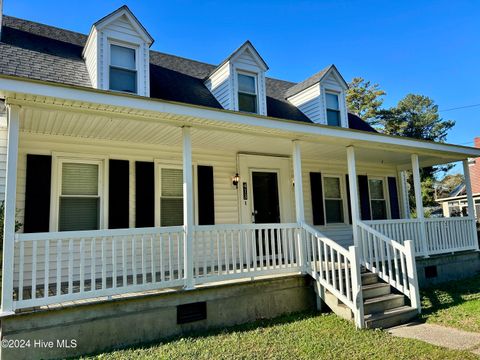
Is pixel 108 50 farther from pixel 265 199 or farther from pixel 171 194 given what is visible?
pixel 265 199

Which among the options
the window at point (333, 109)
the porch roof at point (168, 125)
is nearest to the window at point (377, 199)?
the porch roof at point (168, 125)

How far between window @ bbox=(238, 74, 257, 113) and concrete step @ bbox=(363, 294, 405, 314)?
14.7 feet

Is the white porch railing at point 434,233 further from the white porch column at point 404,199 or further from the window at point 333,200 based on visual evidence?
the white porch column at point 404,199

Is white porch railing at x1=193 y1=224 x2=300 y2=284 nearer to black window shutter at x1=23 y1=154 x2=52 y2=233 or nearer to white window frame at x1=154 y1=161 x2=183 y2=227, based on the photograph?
white window frame at x1=154 y1=161 x2=183 y2=227

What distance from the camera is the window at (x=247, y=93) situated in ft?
24.2

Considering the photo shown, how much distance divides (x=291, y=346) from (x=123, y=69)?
538cm

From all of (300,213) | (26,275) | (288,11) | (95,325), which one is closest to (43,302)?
(95,325)

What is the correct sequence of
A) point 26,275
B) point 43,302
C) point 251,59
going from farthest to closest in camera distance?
point 251,59, point 26,275, point 43,302

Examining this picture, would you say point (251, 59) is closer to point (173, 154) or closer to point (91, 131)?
point (173, 154)

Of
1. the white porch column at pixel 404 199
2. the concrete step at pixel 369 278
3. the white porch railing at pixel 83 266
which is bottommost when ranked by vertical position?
the concrete step at pixel 369 278

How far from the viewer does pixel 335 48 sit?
15.5 meters

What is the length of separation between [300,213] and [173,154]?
2.74 m

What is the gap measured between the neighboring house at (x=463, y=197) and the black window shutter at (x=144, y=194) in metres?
18.1

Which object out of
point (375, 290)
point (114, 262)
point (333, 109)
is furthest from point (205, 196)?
point (333, 109)
